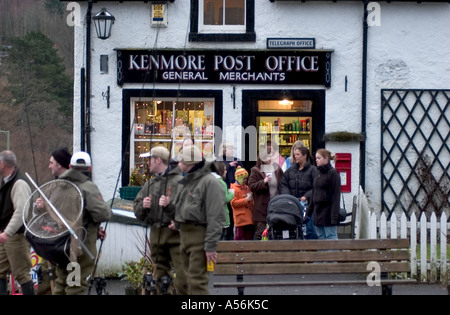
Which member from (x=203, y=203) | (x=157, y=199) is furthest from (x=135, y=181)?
(x=203, y=203)

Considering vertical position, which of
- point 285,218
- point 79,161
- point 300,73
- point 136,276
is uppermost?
point 300,73

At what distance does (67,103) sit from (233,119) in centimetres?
2061

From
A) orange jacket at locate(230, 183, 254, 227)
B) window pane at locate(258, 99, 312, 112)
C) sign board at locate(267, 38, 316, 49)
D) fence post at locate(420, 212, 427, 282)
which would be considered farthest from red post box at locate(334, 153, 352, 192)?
fence post at locate(420, 212, 427, 282)

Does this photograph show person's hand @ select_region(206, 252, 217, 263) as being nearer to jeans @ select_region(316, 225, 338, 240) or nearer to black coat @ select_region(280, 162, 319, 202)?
jeans @ select_region(316, 225, 338, 240)

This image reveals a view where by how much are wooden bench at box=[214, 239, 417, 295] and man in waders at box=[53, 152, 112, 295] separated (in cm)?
158

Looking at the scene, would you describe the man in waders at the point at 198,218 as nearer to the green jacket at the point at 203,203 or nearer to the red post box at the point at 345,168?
the green jacket at the point at 203,203

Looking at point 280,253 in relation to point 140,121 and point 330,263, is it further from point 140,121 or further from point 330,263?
point 140,121

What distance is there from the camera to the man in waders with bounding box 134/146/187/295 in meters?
8.80

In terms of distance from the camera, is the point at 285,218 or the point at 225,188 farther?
the point at 225,188

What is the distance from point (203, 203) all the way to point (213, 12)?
26.3ft

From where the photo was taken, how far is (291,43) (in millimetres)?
15391
